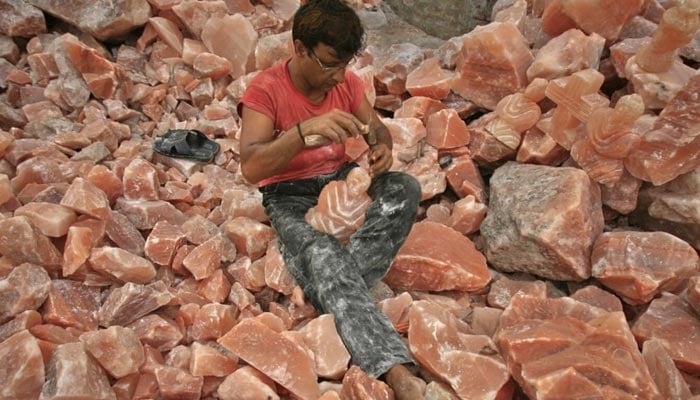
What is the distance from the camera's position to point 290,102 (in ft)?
7.12

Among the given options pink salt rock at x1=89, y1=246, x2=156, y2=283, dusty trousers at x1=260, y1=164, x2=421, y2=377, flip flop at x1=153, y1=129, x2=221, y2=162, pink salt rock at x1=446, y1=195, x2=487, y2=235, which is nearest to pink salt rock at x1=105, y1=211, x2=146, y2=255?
pink salt rock at x1=89, y1=246, x2=156, y2=283

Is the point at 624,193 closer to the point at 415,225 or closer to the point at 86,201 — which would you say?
the point at 415,225

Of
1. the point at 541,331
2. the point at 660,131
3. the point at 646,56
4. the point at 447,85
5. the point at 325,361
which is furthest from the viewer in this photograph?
the point at 447,85

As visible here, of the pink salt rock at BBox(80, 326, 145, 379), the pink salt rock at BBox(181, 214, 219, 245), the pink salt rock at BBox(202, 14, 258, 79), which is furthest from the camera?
the pink salt rock at BBox(202, 14, 258, 79)

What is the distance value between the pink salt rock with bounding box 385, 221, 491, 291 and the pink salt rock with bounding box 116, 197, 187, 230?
90 centimetres

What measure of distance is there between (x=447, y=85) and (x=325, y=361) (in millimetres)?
1587

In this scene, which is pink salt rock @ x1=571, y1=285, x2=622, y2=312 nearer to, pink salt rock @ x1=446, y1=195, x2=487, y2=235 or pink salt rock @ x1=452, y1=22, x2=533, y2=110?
pink salt rock @ x1=446, y1=195, x2=487, y2=235

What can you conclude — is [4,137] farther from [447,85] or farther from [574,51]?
[574,51]

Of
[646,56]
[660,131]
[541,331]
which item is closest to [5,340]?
[541,331]

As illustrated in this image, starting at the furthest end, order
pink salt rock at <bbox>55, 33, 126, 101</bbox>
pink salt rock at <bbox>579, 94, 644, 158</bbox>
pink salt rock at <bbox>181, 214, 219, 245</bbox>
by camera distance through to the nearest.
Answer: pink salt rock at <bbox>55, 33, 126, 101</bbox> → pink salt rock at <bbox>181, 214, 219, 245</bbox> → pink salt rock at <bbox>579, 94, 644, 158</bbox>

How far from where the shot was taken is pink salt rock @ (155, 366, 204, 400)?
1727 millimetres

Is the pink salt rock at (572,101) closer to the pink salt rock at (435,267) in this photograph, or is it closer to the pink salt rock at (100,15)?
the pink salt rock at (435,267)

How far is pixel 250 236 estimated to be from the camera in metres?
2.28

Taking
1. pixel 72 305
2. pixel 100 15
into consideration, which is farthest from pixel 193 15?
pixel 72 305
